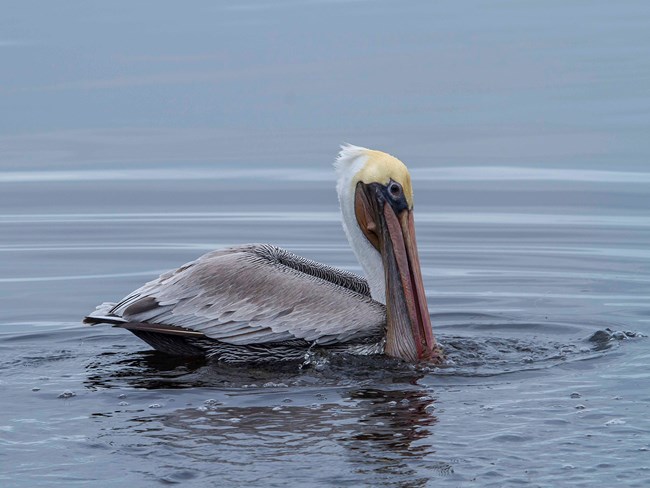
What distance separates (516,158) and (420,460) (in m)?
9.04

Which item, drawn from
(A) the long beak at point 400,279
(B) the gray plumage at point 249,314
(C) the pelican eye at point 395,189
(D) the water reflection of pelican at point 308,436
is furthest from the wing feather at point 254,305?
(D) the water reflection of pelican at point 308,436

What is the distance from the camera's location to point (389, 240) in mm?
7238

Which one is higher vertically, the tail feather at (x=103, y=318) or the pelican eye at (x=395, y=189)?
the pelican eye at (x=395, y=189)

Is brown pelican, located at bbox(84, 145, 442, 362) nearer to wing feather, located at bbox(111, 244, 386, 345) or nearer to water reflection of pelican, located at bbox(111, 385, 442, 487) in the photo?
wing feather, located at bbox(111, 244, 386, 345)

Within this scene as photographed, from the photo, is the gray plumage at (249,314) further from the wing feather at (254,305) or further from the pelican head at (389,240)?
the pelican head at (389,240)

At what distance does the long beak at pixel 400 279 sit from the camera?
274 inches

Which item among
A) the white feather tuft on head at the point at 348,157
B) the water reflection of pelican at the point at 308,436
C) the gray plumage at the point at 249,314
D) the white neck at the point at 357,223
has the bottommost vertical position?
the water reflection of pelican at the point at 308,436

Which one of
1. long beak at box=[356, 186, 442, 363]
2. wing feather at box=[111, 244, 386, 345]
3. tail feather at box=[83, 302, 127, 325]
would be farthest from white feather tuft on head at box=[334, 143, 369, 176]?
tail feather at box=[83, 302, 127, 325]

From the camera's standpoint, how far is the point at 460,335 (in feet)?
25.1

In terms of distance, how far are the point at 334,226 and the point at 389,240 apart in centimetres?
404

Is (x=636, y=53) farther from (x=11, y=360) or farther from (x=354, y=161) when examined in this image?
(x=11, y=360)

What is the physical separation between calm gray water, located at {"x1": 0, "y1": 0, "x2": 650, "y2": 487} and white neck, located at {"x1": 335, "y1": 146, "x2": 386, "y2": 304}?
58cm

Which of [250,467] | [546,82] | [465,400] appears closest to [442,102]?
[546,82]

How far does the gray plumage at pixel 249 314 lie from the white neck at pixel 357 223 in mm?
136
